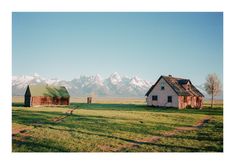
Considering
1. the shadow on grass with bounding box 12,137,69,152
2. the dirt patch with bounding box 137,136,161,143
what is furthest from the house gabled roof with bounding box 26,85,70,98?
the dirt patch with bounding box 137,136,161,143

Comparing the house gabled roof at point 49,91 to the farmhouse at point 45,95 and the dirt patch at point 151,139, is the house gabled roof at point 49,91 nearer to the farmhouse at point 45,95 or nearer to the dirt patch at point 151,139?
the farmhouse at point 45,95

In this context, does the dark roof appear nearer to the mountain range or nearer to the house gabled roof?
the mountain range

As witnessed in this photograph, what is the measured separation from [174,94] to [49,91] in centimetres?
1437

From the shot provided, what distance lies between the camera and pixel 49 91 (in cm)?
3022

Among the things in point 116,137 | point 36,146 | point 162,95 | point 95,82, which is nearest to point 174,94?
point 162,95

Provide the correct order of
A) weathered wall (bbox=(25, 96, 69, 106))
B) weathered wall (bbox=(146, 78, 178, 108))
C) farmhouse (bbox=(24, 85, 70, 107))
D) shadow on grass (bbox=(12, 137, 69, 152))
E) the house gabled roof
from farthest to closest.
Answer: the house gabled roof
weathered wall (bbox=(25, 96, 69, 106))
farmhouse (bbox=(24, 85, 70, 107))
weathered wall (bbox=(146, 78, 178, 108))
shadow on grass (bbox=(12, 137, 69, 152))

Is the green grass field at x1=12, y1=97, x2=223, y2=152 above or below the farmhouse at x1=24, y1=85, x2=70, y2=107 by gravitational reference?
below

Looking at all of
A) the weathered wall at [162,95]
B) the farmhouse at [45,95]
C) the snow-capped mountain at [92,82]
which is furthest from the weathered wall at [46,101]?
the weathered wall at [162,95]

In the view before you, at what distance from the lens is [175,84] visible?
85.5ft

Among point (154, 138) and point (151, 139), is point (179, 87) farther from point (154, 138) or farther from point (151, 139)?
point (151, 139)

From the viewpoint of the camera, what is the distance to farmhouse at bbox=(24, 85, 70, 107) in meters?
28.1
